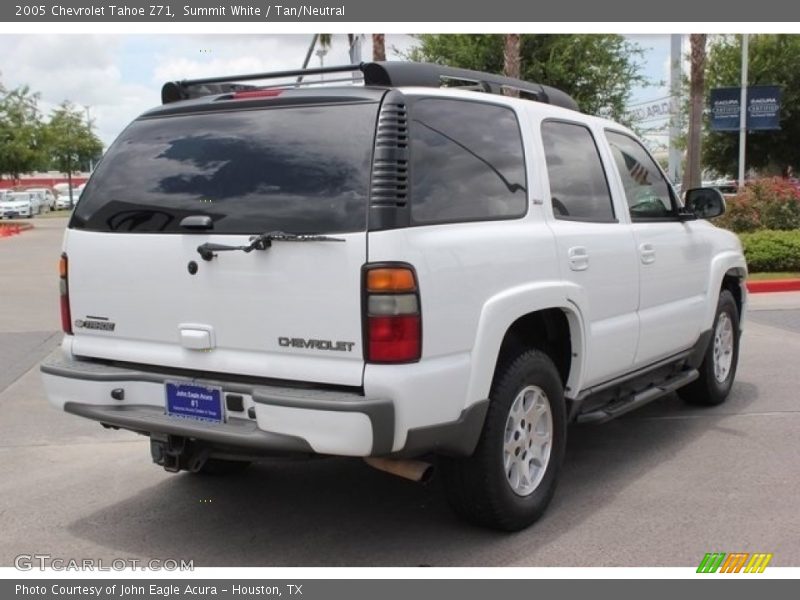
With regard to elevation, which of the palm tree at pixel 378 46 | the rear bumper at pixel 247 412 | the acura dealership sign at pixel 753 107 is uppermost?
the palm tree at pixel 378 46

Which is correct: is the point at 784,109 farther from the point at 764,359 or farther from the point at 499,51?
the point at 764,359

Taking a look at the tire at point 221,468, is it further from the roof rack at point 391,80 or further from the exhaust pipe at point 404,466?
the roof rack at point 391,80

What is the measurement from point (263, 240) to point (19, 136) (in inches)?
1438

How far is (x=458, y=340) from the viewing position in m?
3.65

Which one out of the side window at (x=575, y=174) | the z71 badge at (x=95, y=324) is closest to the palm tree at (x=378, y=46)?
the side window at (x=575, y=174)

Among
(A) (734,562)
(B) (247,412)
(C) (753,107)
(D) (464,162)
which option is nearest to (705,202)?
→ (D) (464,162)

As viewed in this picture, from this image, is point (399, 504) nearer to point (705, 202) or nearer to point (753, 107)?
point (705, 202)

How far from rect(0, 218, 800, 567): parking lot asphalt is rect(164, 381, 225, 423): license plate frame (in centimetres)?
59

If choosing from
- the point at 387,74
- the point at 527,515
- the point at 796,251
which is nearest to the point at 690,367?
the point at 527,515

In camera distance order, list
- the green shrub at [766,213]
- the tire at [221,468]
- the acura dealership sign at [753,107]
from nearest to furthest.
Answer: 1. the tire at [221,468]
2. the green shrub at [766,213]
3. the acura dealership sign at [753,107]

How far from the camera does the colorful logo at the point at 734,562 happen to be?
12.5ft

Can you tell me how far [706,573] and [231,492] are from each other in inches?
99.9

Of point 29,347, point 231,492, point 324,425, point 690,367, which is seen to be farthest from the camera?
point 29,347

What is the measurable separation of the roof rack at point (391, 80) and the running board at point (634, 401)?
181 centimetres
